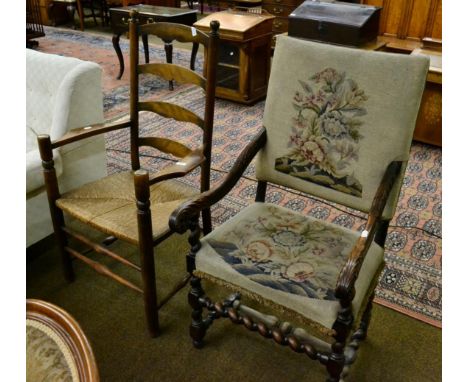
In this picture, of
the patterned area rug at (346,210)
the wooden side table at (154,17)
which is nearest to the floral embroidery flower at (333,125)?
the patterned area rug at (346,210)

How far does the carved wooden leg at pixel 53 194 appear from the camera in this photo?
1.61m

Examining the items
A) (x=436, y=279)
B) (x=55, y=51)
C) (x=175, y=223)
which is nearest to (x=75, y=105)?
(x=175, y=223)

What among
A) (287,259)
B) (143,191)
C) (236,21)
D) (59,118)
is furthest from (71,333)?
(236,21)

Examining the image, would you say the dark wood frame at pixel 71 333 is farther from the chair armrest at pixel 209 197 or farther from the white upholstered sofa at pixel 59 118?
the white upholstered sofa at pixel 59 118

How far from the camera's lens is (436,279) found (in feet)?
6.53

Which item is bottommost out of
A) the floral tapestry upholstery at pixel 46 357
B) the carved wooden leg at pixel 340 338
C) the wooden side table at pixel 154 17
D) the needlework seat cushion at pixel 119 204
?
the carved wooden leg at pixel 340 338

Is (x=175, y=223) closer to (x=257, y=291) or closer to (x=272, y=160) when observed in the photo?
(x=257, y=291)

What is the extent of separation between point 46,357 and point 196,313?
2.58ft

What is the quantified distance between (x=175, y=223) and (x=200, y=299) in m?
0.37

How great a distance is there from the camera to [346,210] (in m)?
2.50

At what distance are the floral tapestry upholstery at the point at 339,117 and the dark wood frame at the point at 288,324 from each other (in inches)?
2.8

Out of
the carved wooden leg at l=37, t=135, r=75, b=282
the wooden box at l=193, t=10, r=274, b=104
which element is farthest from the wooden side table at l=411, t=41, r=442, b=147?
the carved wooden leg at l=37, t=135, r=75, b=282

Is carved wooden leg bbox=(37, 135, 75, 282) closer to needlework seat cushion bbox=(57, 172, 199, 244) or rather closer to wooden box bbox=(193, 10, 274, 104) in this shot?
needlework seat cushion bbox=(57, 172, 199, 244)

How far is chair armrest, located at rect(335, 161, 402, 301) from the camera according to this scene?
1104 mm
